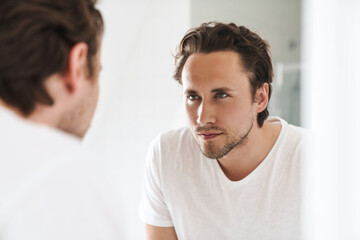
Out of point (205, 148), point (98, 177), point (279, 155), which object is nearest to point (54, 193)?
point (98, 177)

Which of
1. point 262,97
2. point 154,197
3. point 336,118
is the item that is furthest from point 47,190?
point 262,97

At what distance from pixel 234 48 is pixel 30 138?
0.75m

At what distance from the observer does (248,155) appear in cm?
109

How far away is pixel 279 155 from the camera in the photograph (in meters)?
1.07

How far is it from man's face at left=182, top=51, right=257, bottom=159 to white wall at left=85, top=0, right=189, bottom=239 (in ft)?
3.25

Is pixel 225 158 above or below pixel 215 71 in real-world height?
below

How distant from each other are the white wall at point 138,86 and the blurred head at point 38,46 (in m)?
1.52

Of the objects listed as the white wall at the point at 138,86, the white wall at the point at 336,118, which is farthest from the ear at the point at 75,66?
the white wall at the point at 138,86

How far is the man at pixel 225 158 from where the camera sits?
3.36 ft

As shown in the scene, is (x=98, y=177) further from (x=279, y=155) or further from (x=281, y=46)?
(x=281, y=46)

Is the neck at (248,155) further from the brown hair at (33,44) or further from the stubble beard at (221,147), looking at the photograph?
the brown hair at (33,44)

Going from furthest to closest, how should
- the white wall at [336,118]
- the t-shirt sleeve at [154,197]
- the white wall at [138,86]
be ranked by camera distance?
the white wall at [138,86] < the t-shirt sleeve at [154,197] < the white wall at [336,118]

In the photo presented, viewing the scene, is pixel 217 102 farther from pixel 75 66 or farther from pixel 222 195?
pixel 75 66

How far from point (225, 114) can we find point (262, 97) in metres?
0.17
